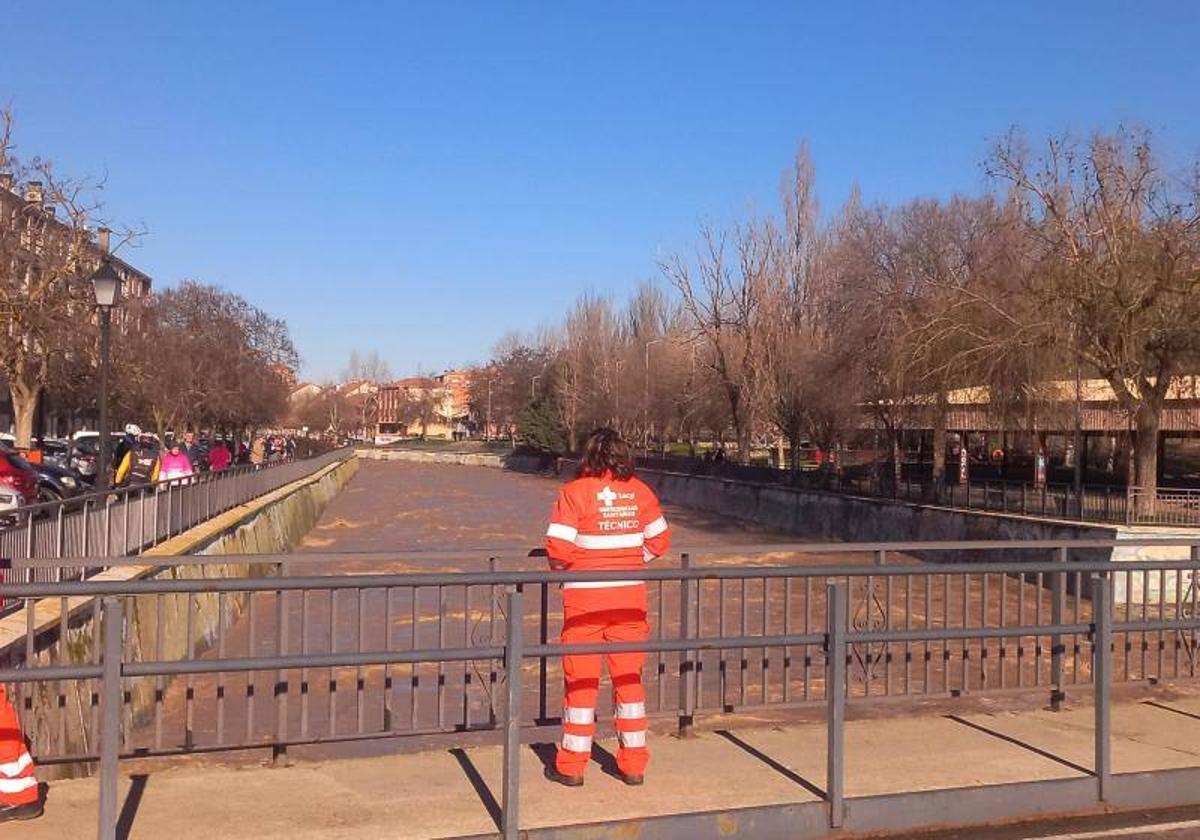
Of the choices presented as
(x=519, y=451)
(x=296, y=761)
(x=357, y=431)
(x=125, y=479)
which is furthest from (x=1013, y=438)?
(x=357, y=431)

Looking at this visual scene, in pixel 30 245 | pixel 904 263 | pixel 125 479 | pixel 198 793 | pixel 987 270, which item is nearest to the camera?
pixel 198 793

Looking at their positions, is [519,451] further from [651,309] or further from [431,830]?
[431,830]

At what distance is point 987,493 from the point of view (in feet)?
109

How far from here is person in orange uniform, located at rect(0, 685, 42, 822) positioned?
4.96 m

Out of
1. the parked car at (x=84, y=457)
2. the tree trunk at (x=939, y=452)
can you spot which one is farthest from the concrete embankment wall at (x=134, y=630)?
the tree trunk at (x=939, y=452)

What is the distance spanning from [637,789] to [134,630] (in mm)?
4560

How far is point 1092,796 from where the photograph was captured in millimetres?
5988

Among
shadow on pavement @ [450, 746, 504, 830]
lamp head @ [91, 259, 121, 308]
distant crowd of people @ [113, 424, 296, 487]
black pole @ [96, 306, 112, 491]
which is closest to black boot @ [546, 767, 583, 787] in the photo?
shadow on pavement @ [450, 746, 504, 830]

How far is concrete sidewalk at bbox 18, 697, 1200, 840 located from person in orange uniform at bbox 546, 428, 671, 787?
22 centimetres

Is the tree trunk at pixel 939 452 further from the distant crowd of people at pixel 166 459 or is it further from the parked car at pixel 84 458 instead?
the parked car at pixel 84 458

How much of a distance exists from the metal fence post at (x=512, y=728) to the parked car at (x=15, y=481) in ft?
58.6

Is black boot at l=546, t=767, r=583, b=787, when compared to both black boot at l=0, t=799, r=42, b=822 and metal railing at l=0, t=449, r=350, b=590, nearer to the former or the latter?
black boot at l=0, t=799, r=42, b=822

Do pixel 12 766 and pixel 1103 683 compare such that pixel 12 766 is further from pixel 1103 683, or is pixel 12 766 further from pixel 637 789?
pixel 1103 683

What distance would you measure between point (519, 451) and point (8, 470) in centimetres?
8144
